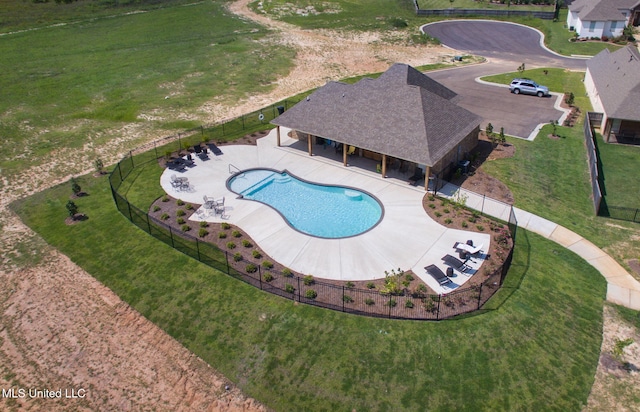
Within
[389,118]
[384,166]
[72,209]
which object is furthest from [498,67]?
[72,209]

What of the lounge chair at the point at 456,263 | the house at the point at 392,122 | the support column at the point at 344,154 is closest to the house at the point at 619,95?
the house at the point at 392,122

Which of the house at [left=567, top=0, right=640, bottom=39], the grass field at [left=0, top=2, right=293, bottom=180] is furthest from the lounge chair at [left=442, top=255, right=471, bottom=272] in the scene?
the house at [left=567, top=0, right=640, bottom=39]

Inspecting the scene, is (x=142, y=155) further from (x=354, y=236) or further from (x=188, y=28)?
(x=188, y=28)

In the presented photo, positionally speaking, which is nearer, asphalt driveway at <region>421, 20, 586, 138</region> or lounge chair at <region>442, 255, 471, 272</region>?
lounge chair at <region>442, 255, 471, 272</region>

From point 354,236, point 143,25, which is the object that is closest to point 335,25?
point 143,25

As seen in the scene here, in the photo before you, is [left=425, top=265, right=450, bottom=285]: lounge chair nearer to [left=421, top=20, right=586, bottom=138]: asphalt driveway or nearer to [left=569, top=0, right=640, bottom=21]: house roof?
[left=421, top=20, right=586, bottom=138]: asphalt driveway

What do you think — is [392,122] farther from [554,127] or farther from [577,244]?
[554,127]
